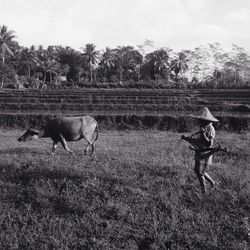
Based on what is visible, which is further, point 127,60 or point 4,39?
point 127,60

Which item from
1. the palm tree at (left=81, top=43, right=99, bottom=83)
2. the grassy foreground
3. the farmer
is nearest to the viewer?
the grassy foreground

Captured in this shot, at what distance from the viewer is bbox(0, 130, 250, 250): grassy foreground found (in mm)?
6211

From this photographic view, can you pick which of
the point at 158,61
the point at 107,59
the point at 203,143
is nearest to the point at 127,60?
the point at 107,59

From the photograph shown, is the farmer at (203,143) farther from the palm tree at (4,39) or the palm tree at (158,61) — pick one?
the palm tree at (158,61)

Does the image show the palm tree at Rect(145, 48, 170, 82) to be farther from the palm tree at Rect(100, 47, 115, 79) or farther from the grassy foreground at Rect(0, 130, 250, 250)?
the grassy foreground at Rect(0, 130, 250, 250)

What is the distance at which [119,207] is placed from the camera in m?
7.06

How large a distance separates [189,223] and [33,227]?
9.75 feet

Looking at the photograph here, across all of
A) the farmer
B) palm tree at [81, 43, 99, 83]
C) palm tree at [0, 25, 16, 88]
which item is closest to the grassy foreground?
the farmer

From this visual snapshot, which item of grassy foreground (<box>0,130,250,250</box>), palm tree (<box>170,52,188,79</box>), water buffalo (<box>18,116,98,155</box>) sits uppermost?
palm tree (<box>170,52,188,79</box>)

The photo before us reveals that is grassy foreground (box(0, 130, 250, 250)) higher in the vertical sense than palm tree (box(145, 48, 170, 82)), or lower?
lower

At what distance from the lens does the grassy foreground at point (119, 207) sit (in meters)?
6.21

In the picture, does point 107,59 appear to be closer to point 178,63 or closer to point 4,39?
point 178,63

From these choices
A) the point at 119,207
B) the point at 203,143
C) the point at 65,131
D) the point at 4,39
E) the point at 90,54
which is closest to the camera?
the point at 119,207

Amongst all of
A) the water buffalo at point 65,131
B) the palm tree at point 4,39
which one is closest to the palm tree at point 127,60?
the palm tree at point 4,39
